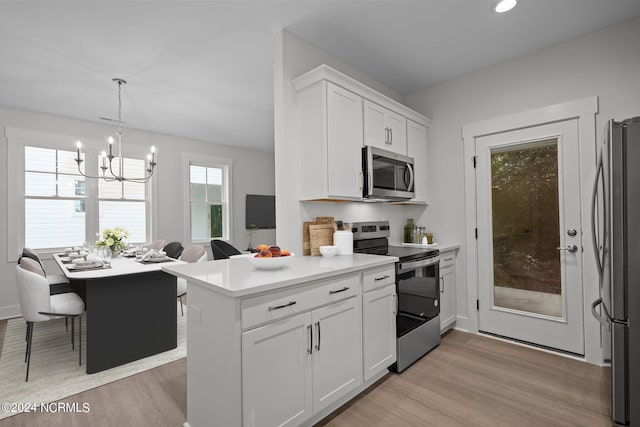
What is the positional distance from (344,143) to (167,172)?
13.6 feet

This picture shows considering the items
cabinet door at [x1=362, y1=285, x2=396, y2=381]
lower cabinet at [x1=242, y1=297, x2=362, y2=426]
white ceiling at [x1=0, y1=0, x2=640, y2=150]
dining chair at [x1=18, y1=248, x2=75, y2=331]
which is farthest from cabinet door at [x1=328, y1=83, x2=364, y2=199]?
dining chair at [x1=18, y1=248, x2=75, y2=331]

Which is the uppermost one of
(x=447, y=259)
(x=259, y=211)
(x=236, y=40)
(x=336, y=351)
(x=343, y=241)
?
(x=236, y=40)

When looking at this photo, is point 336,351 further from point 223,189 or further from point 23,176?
point 223,189

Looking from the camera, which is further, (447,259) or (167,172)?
(167,172)

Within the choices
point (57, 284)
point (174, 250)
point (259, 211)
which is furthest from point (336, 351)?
point (259, 211)

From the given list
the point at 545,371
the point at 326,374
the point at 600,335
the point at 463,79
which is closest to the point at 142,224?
the point at 326,374

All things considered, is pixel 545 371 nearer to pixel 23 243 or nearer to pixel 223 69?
pixel 223 69

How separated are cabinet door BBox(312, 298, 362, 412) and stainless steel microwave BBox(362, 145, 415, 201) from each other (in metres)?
1.11

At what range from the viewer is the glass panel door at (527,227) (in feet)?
9.34

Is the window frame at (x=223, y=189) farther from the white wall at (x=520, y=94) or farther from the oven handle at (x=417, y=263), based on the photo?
the oven handle at (x=417, y=263)

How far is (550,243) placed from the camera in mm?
2861

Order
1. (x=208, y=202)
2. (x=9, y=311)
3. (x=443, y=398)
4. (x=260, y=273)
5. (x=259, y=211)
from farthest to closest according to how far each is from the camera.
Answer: (x=259, y=211), (x=208, y=202), (x=9, y=311), (x=443, y=398), (x=260, y=273)

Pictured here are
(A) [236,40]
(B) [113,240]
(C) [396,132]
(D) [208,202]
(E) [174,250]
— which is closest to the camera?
(A) [236,40]

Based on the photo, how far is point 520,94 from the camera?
3.03 metres
